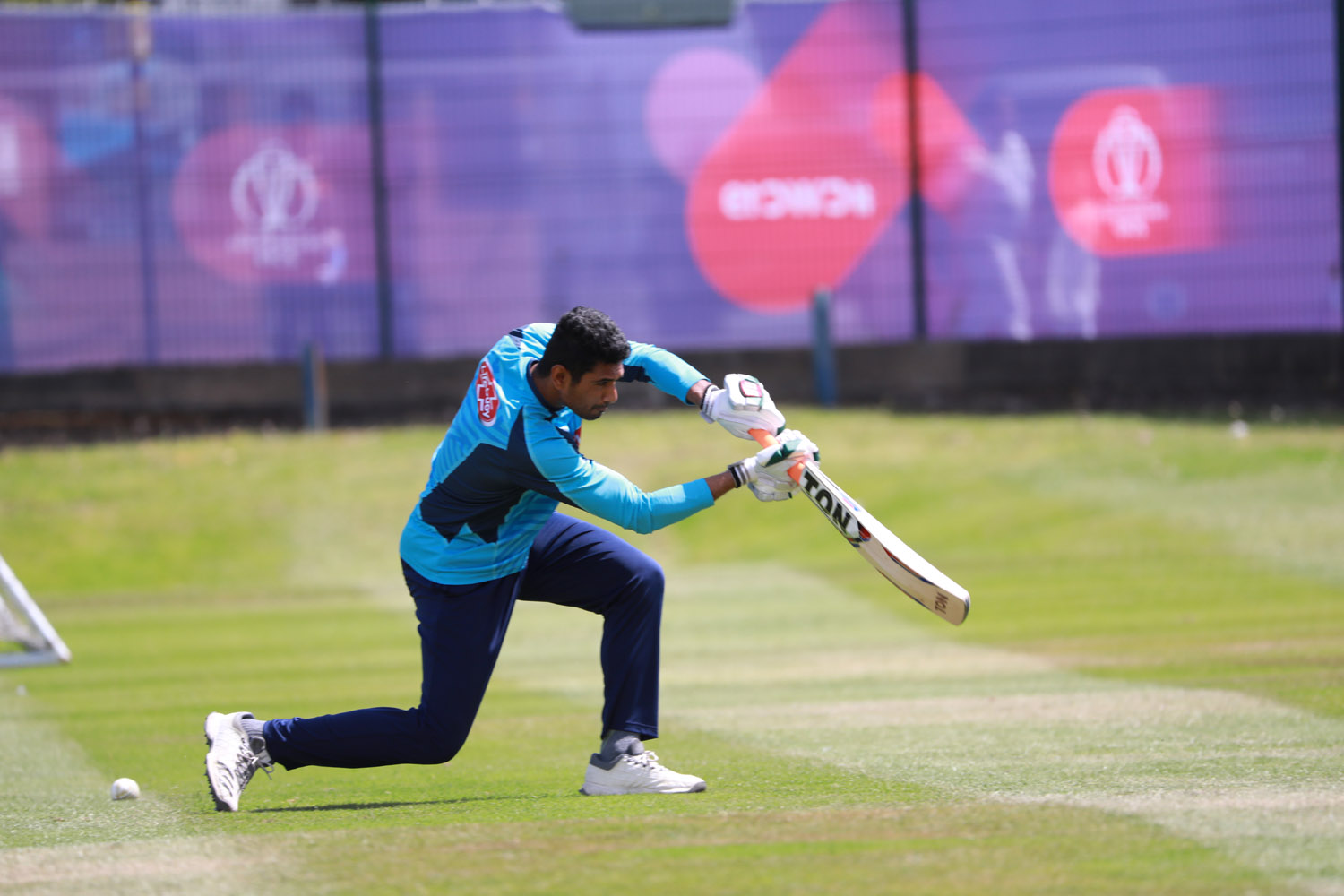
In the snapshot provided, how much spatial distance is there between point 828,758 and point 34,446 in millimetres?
14937

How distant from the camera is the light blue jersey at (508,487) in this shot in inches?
225

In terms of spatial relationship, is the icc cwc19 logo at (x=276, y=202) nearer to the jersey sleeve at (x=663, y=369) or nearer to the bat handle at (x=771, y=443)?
the jersey sleeve at (x=663, y=369)

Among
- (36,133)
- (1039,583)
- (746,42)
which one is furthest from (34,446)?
(1039,583)

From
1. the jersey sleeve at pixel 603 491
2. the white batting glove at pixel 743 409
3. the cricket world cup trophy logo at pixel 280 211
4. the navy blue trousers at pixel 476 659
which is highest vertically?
the cricket world cup trophy logo at pixel 280 211

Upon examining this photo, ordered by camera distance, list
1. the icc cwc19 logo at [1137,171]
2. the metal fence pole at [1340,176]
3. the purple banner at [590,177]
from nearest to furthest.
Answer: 1. the metal fence pole at [1340,176]
2. the icc cwc19 logo at [1137,171]
3. the purple banner at [590,177]

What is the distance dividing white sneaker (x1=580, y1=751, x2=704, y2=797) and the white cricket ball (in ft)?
6.07

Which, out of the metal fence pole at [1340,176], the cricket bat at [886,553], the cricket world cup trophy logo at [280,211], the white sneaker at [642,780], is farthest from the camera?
the cricket world cup trophy logo at [280,211]

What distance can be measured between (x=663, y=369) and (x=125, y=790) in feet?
8.74

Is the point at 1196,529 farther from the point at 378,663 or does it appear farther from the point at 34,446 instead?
the point at 34,446

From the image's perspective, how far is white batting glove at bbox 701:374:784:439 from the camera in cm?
616

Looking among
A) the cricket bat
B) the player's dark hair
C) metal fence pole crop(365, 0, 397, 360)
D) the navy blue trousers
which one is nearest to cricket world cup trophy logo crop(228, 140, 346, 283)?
metal fence pole crop(365, 0, 397, 360)

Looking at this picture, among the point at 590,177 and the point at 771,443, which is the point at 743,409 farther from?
the point at 590,177

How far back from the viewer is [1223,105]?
61.7 feet

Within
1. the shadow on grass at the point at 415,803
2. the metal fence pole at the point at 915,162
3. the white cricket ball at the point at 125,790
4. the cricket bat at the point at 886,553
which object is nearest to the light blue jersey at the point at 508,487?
the cricket bat at the point at 886,553
